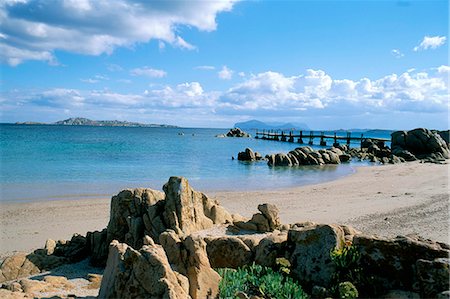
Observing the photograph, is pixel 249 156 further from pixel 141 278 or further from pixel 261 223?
pixel 141 278

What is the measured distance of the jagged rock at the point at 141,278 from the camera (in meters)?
5.72

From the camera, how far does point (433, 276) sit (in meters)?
6.10

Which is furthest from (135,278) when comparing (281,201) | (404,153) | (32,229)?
(404,153)

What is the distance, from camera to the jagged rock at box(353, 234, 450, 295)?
6703 mm

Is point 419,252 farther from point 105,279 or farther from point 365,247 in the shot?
point 105,279

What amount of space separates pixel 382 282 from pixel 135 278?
4313mm

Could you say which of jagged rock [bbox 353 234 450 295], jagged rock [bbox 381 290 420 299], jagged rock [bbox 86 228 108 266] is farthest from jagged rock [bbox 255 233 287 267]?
jagged rock [bbox 86 228 108 266]

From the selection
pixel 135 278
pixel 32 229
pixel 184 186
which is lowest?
pixel 32 229

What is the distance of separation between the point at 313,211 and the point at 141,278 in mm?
13074

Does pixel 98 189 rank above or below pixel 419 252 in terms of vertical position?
below

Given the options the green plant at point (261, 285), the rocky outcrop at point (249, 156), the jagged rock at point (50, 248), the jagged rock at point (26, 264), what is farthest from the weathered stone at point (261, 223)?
the rocky outcrop at point (249, 156)

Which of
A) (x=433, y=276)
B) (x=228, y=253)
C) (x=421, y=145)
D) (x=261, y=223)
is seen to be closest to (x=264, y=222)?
(x=261, y=223)

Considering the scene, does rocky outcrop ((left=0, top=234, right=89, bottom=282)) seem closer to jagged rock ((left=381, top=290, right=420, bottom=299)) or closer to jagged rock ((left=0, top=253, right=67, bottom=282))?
jagged rock ((left=0, top=253, right=67, bottom=282))

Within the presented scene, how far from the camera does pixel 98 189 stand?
24.6 metres
